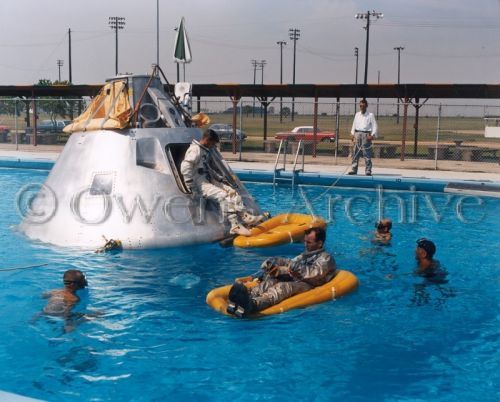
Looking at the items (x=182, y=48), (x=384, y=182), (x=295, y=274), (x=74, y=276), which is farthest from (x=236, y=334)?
(x=384, y=182)

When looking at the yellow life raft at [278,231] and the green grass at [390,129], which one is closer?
the yellow life raft at [278,231]

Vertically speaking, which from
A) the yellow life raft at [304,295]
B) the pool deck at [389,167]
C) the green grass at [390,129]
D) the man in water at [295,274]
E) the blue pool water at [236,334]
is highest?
the green grass at [390,129]

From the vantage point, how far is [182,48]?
1273 centimetres

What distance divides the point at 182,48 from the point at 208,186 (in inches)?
175

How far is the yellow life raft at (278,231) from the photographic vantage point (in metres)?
9.40

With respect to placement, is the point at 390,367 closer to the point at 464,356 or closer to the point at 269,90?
the point at 464,356

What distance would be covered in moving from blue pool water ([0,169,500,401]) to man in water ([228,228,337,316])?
284mm

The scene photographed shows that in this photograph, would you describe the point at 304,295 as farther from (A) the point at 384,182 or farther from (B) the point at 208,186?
(A) the point at 384,182

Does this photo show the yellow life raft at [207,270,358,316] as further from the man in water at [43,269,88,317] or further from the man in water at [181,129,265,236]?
the man in water at [181,129,265,236]

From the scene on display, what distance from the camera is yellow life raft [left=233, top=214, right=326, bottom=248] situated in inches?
370

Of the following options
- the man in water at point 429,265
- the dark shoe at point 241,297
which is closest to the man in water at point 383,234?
the man in water at point 429,265

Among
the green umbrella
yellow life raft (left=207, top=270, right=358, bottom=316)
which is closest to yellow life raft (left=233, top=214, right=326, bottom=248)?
yellow life raft (left=207, top=270, right=358, bottom=316)

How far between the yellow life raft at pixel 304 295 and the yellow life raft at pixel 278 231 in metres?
2.08

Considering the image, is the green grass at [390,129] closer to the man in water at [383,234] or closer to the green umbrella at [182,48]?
the green umbrella at [182,48]
